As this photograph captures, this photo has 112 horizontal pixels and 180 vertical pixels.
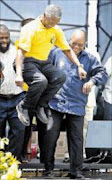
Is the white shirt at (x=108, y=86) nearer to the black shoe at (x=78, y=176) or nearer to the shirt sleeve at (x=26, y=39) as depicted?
the black shoe at (x=78, y=176)

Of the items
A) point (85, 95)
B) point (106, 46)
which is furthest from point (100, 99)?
point (85, 95)

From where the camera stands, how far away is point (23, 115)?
4.66m

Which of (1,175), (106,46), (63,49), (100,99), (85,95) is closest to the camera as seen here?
(1,175)

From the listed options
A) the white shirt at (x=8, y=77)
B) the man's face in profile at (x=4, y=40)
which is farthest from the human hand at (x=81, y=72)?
the man's face in profile at (x=4, y=40)

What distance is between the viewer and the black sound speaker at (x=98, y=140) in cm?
598

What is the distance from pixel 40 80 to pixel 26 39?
0.34m

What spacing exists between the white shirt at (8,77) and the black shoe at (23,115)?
0.44 meters

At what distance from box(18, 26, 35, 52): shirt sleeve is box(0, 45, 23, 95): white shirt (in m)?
0.64

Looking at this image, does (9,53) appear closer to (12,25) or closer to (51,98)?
(51,98)

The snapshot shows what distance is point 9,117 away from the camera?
5.16 meters

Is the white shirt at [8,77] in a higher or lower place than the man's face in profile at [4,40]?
lower

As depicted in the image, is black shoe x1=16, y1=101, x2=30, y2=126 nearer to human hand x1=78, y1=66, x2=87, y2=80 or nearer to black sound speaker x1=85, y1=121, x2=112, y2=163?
human hand x1=78, y1=66, x2=87, y2=80

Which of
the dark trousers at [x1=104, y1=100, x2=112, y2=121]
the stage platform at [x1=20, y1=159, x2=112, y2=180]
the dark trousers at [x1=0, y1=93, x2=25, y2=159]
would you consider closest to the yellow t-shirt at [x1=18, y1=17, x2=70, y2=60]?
the dark trousers at [x1=0, y1=93, x2=25, y2=159]

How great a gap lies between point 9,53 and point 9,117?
578mm
